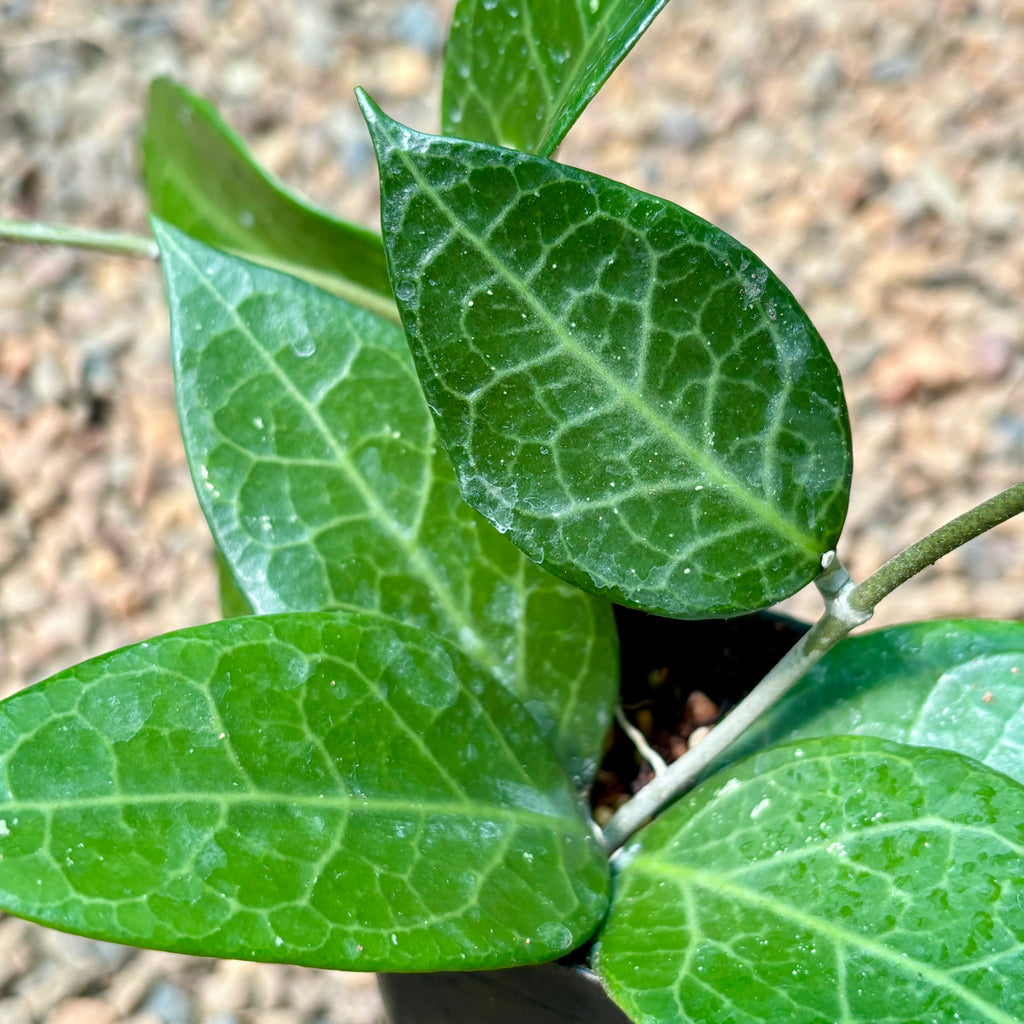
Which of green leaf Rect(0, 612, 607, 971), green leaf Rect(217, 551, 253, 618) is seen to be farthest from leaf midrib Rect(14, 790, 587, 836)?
green leaf Rect(217, 551, 253, 618)

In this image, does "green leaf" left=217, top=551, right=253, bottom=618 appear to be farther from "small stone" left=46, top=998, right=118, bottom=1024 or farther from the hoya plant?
"small stone" left=46, top=998, right=118, bottom=1024

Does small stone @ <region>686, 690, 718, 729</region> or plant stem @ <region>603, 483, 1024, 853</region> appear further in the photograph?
small stone @ <region>686, 690, 718, 729</region>

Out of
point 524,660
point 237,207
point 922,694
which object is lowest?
point 922,694

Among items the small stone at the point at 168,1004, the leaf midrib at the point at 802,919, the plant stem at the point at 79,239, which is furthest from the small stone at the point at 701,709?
the small stone at the point at 168,1004

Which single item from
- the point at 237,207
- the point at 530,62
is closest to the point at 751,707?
the point at 530,62

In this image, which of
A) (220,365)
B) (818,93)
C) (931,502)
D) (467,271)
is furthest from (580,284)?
(818,93)

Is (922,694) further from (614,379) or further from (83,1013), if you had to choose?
(83,1013)

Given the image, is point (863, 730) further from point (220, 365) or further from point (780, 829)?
point (220, 365)
